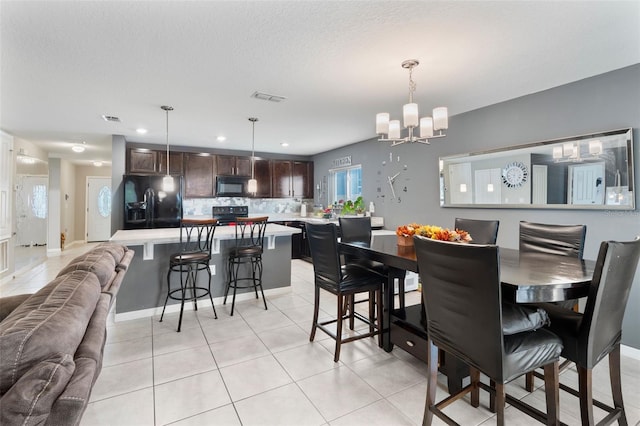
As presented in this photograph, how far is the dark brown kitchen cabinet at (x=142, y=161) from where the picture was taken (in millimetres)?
5383

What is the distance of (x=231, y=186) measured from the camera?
245 inches

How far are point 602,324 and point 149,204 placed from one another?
18.1 ft

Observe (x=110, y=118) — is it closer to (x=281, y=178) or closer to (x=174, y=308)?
(x=174, y=308)

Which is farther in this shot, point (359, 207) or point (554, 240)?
point (359, 207)

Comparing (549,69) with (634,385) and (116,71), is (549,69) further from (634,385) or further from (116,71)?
(116,71)

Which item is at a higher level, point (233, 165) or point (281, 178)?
point (233, 165)

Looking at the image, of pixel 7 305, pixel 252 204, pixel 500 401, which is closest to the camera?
pixel 500 401

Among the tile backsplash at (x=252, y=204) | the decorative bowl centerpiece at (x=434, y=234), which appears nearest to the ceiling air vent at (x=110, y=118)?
the tile backsplash at (x=252, y=204)

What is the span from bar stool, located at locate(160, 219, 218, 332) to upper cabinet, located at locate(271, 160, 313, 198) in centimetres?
339

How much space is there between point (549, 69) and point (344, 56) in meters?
1.73

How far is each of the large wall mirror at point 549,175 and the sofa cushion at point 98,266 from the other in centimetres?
363

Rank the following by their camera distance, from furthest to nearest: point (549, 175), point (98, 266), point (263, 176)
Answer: point (263, 176) → point (549, 175) → point (98, 266)

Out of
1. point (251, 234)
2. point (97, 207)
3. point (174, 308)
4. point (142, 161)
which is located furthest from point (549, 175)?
point (97, 207)

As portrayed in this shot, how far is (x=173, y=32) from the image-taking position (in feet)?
6.57
